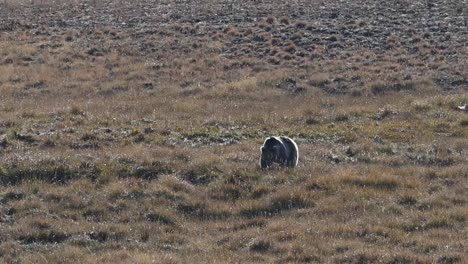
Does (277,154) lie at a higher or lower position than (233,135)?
higher

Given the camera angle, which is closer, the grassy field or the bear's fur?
the grassy field

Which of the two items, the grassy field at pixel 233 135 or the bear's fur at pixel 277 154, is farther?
the bear's fur at pixel 277 154

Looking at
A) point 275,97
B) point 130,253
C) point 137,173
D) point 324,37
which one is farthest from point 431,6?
point 130,253

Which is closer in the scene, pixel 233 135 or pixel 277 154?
pixel 277 154

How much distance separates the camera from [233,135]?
723 inches

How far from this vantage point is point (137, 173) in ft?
48.5

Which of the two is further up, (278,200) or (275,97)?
(278,200)

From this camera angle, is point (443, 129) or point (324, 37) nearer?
point (443, 129)

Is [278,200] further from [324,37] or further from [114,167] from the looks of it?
[324,37]

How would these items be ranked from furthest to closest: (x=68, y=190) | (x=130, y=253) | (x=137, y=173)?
(x=137, y=173)
(x=68, y=190)
(x=130, y=253)

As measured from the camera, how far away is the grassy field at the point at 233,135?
37.5ft

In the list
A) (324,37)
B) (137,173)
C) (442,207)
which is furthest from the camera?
(324,37)

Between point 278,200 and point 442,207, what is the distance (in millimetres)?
A: 2449

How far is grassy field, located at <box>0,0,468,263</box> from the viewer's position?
11.4m
